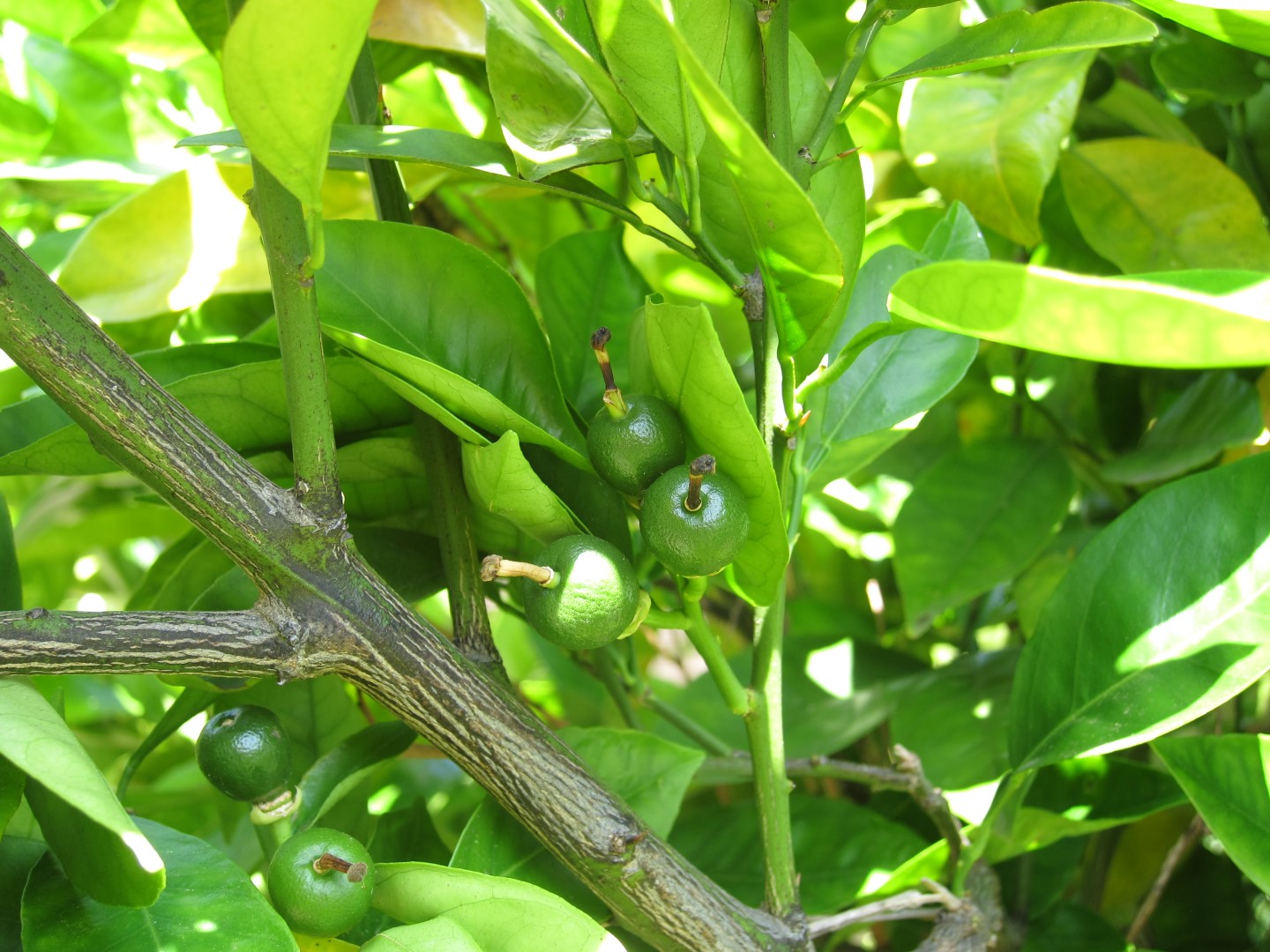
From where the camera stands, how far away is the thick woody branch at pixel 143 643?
1.30 ft

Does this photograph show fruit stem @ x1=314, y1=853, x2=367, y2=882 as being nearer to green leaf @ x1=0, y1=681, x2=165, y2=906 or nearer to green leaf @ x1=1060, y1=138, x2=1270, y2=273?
green leaf @ x1=0, y1=681, x2=165, y2=906

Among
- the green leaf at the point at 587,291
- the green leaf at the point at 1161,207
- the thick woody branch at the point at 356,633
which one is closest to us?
the thick woody branch at the point at 356,633

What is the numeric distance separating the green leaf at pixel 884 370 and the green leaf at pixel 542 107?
194 mm

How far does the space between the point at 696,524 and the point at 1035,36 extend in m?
0.27

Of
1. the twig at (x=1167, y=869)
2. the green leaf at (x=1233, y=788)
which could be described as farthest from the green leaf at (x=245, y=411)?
the twig at (x=1167, y=869)

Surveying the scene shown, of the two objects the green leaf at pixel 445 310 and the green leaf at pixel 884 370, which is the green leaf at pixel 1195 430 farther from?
the green leaf at pixel 445 310

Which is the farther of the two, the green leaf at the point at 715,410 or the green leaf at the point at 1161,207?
the green leaf at the point at 1161,207

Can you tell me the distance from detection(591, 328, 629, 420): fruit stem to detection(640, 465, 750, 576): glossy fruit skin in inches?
1.4

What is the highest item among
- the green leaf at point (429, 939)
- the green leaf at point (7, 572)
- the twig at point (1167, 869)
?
the green leaf at point (7, 572)

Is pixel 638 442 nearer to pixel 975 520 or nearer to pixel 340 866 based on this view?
pixel 340 866

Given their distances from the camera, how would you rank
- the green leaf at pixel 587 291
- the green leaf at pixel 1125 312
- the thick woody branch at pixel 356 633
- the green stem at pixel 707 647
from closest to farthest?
the green leaf at pixel 1125 312 < the thick woody branch at pixel 356 633 < the green stem at pixel 707 647 < the green leaf at pixel 587 291

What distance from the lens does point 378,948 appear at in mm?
450

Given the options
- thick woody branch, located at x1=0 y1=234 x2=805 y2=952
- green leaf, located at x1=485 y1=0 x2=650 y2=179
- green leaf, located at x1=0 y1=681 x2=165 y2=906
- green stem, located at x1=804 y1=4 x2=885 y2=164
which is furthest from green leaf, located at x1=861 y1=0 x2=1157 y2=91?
green leaf, located at x1=0 y1=681 x2=165 y2=906

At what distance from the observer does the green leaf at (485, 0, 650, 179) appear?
50cm
